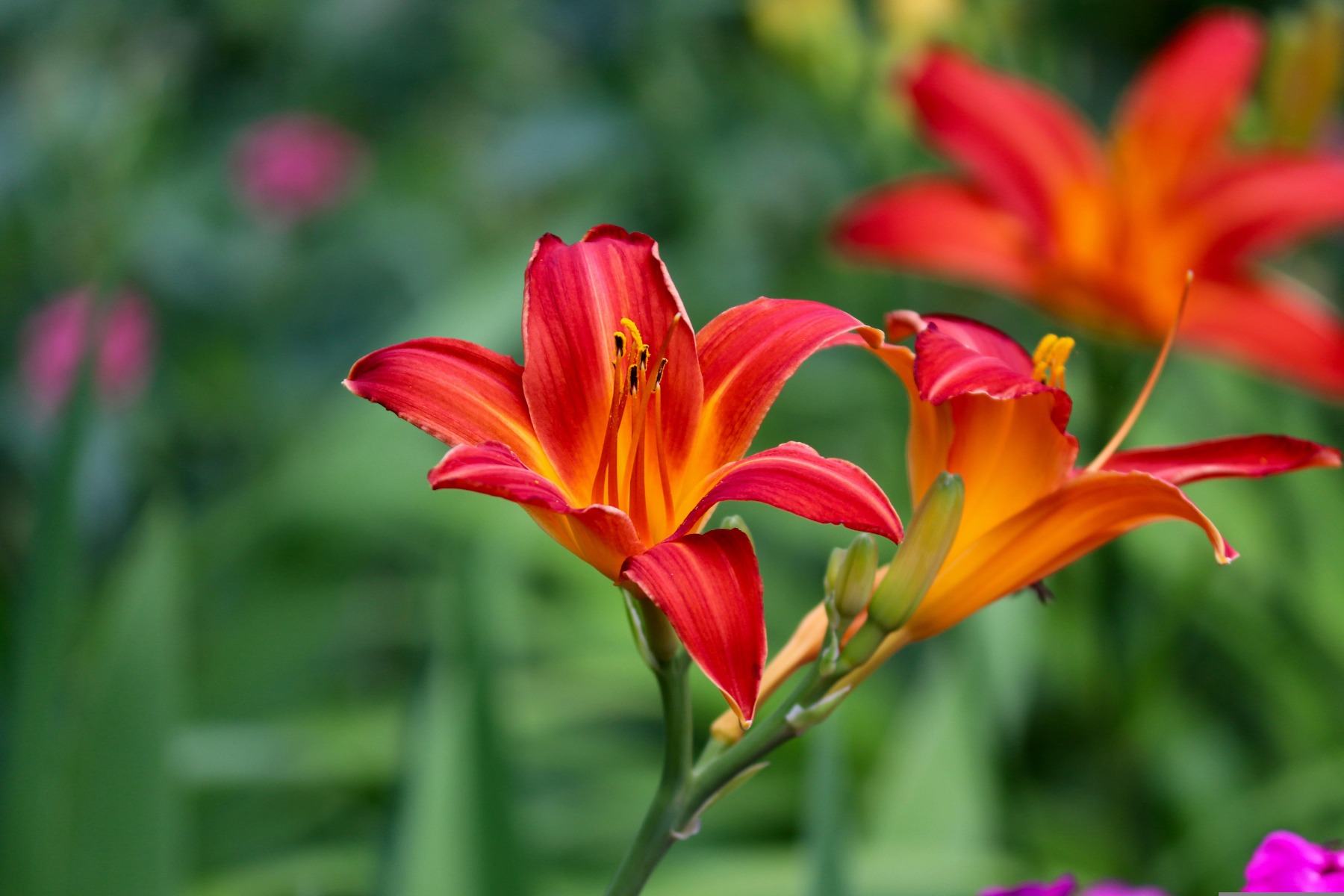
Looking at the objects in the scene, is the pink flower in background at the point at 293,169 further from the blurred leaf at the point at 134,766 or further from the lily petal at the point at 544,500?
the lily petal at the point at 544,500

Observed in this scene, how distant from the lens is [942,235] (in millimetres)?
855

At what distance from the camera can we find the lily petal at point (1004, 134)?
843mm

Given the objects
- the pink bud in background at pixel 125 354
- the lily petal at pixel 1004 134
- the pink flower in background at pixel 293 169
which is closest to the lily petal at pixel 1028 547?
the lily petal at pixel 1004 134

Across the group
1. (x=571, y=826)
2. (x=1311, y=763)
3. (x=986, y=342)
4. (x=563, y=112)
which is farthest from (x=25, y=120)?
(x=1311, y=763)

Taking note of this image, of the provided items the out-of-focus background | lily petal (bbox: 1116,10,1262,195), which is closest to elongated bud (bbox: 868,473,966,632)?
the out-of-focus background

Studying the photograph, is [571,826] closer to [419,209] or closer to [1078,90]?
[419,209]

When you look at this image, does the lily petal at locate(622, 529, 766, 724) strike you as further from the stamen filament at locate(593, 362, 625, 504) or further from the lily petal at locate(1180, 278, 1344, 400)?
the lily petal at locate(1180, 278, 1344, 400)

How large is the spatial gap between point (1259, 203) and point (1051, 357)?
55 centimetres

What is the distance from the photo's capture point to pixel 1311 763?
103cm

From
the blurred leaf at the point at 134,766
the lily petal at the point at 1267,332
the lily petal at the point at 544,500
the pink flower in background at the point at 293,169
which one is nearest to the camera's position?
the lily petal at the point at 544,500

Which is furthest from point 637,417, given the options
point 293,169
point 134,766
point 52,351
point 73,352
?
point 293,169

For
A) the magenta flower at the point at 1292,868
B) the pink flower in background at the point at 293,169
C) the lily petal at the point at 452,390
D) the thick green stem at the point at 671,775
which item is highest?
the pink flower in background at the point at 293,169

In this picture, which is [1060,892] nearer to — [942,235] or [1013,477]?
[1013,477]

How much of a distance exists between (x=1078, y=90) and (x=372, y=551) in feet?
3.92
